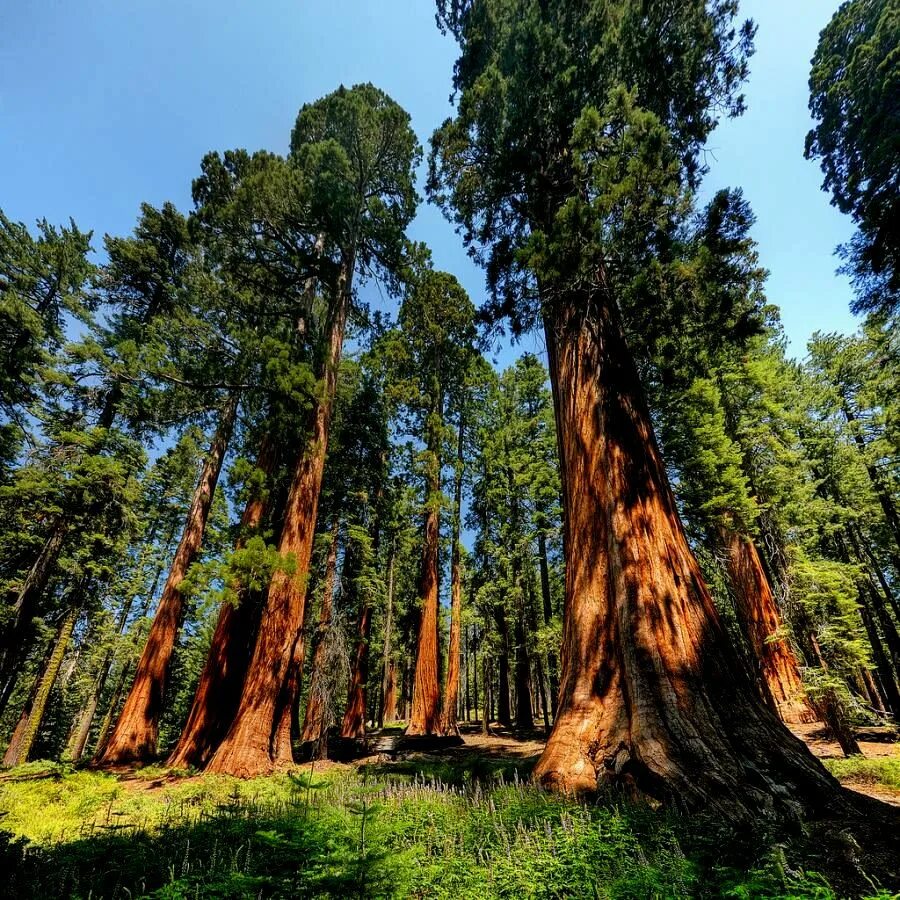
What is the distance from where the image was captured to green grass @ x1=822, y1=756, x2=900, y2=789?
21.0 ft

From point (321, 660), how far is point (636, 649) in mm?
7683

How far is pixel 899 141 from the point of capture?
25.3 feet

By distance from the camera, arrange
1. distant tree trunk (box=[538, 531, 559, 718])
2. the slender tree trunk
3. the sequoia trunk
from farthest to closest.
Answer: distant tree trunk (box=[538, 531, 559, 718])
the slender tree trunk
the sequoia trunk

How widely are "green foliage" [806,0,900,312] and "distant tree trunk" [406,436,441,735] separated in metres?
12.1

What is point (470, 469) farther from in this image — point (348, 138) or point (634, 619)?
point (634, 619)

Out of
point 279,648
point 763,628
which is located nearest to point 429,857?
point 279,648

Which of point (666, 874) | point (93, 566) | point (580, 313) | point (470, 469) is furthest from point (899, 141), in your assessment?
point (93, 566)

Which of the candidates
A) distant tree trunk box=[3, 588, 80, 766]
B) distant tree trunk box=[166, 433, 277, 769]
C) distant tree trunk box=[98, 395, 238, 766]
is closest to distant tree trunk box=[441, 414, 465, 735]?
distant tree trunk box=[166, 433, 277, 769]

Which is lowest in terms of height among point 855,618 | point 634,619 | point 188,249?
point 634,619

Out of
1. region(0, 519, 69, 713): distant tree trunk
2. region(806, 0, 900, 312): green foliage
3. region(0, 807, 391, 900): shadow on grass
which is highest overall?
region(806, 0, 900, 312): green foliage

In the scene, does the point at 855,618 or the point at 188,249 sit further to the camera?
the point at 188,249

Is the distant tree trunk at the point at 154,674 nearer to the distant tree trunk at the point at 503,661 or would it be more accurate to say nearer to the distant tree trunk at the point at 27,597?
the distant tree trunk at the point at 27,597

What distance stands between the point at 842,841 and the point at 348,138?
1591 cm

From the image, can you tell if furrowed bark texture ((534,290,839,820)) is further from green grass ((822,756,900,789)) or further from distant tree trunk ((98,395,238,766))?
distant tree trunk ((98,395,238,766))
